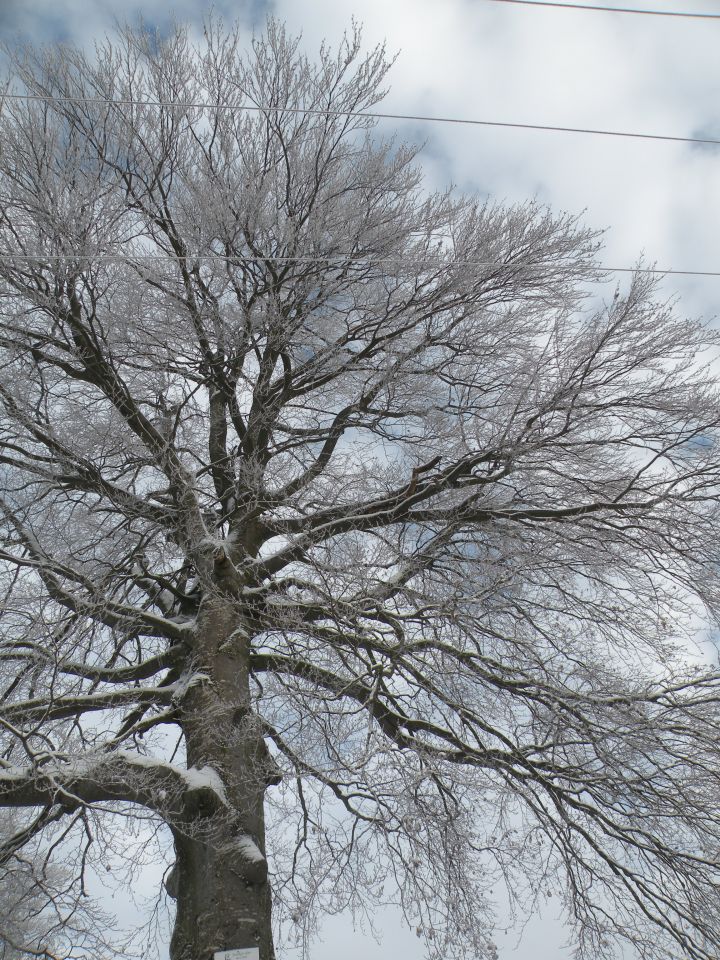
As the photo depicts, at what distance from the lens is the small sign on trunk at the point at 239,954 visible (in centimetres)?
523

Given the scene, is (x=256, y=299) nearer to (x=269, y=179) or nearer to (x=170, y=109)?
(x=269, y=179)

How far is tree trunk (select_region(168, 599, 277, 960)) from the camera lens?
5398 mm

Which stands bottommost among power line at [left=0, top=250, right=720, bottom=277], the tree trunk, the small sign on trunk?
the small sign on trunk

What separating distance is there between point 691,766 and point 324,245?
5118 millimetres

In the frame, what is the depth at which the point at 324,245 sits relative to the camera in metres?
7.72

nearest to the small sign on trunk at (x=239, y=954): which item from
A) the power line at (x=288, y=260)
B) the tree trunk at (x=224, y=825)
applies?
the tree trunk at (x=224, y=825)

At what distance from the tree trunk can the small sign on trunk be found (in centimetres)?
3

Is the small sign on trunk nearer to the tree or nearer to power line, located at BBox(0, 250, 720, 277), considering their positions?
the tree

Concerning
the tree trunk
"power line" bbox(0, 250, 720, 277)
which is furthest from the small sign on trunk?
"power line" bbox(0, 250, 720, 277)

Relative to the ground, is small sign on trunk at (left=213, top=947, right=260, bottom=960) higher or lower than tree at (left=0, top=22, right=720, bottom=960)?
lower

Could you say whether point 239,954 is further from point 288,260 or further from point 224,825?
point 288,260

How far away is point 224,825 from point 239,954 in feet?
2.42

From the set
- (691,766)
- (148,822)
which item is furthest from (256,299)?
(691,766)

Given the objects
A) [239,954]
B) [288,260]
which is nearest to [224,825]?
[239,954]
